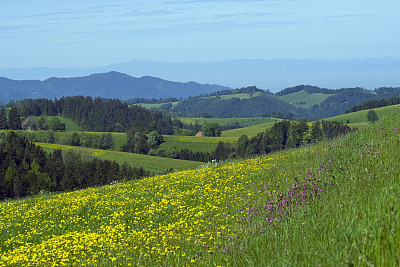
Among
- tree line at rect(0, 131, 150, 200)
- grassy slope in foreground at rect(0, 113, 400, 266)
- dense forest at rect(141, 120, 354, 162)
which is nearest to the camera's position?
grassy slope in foreground at rect(0, 113, 400, 266)

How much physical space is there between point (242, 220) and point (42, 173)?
107300 millimetres

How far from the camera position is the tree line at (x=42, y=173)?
312ft

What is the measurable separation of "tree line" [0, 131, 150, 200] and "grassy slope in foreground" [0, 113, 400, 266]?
2882 inches

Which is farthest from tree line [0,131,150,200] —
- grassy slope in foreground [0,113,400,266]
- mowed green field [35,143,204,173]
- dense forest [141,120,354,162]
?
grassy slope in foreground [0,113,400,266]

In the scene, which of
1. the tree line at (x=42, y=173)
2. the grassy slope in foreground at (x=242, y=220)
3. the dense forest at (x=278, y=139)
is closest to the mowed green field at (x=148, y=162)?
the dense forest at (x=278, y=139)

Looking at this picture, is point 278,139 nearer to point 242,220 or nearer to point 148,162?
point 148,162

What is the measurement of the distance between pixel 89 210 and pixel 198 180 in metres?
5.14

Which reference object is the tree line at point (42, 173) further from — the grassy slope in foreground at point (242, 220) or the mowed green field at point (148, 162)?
the grassy slope in foreground at point (242, 220)

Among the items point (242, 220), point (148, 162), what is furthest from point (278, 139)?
point (242, 220)

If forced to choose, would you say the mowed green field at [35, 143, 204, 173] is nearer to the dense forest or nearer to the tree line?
the dense forest

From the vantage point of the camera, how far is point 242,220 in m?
9.77

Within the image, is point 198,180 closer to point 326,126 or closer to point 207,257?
point 207,257

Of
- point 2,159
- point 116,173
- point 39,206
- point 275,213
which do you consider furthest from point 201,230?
point 2,159

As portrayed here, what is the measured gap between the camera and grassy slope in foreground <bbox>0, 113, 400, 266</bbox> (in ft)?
16.4
